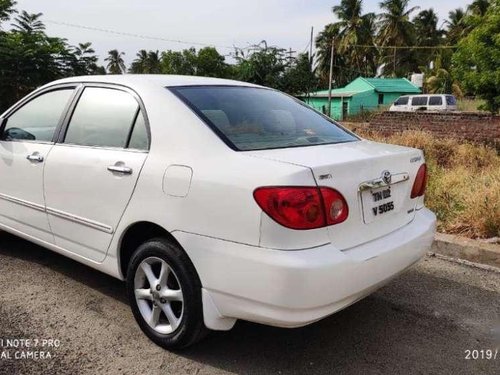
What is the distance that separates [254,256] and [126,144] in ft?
4.03

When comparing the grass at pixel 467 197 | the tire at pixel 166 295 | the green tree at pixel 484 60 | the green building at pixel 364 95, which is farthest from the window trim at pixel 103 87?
the green building at pixel 364 95

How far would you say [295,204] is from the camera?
93.5 inches

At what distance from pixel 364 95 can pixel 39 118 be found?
36.8 meters

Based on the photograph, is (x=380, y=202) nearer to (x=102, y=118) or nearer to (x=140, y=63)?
(x=102, y=118)

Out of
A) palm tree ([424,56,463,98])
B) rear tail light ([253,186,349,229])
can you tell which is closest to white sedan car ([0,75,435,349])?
rear tail light ([253,186,349,229])

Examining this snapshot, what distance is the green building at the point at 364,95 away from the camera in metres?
38.2

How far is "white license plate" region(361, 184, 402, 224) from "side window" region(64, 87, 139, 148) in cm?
151

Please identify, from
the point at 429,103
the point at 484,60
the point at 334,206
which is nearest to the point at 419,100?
the point at 429,103

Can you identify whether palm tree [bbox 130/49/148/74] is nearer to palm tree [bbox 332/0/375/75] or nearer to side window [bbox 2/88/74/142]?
palm tree [bbox 332/0/375/75]

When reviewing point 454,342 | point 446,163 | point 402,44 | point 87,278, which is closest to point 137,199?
point 87,278

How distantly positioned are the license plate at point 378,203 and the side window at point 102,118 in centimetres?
151

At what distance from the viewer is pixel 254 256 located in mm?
2398

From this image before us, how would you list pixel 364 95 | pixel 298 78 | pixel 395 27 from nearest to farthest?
1. pixel 298 78
2. pixel 364 95
3. pixel 395 27

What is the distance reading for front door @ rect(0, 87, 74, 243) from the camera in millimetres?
3676
